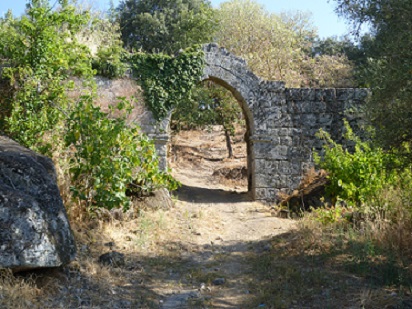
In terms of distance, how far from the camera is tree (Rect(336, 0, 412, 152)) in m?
4.53

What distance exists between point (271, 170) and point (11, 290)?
8.19m

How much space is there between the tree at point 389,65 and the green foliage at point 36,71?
4.31 metres

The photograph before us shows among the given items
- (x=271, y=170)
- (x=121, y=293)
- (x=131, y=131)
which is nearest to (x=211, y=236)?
(x=131, y=131)

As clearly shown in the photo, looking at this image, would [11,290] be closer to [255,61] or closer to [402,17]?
[402,17]

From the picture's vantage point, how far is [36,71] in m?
6.73

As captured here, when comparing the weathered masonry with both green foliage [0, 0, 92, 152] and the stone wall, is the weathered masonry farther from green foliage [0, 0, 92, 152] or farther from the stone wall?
green foliage [0, 0, 92, 152]

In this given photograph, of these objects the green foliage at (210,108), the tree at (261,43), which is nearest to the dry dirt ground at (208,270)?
the green foliage at (210,108)

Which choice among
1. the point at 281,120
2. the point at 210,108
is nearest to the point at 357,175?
the point at 281,120

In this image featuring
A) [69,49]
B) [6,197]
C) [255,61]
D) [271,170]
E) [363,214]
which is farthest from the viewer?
[255,61]

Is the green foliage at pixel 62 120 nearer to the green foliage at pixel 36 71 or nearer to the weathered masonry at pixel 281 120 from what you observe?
the green foliage at pixel 36 71

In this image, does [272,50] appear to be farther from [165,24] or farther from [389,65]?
[389,65]

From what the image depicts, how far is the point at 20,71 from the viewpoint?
6.60m

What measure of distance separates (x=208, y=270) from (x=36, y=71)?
3938mm

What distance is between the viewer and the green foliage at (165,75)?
10461 millimetres
